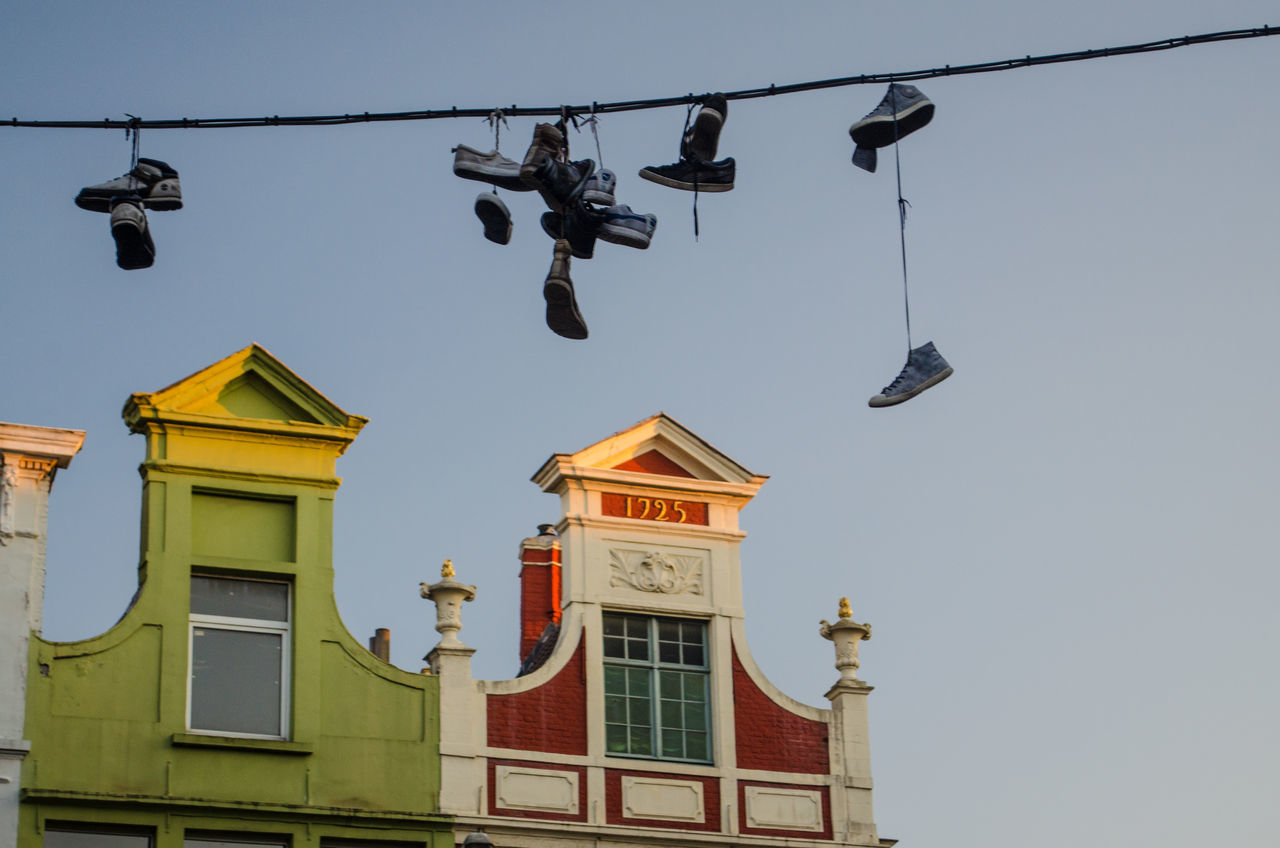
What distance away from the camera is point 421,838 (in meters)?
20.7

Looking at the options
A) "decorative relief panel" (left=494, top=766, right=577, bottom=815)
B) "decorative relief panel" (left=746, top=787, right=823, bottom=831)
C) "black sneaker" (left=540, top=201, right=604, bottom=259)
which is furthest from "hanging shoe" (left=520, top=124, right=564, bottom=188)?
"decorative relief panel" (left=746, top=787, right=823, bottom=831)

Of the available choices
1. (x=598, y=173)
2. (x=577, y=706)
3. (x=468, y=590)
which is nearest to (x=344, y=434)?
(x=468, y=590)

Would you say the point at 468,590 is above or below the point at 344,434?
below

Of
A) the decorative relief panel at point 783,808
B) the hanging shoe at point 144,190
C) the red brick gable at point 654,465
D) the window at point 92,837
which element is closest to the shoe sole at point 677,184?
the hanging shoe at point 144,190

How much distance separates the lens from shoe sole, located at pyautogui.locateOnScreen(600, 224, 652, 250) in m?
18.2

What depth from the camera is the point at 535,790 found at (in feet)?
69.1

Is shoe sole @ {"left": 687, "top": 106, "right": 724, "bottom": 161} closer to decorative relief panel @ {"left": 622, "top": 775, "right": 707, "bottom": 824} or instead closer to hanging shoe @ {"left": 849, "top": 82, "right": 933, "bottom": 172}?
hanging shoe @ {"left": 849, "top": 82, "right": 933, "bottom": 172}

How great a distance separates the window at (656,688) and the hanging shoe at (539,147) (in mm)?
5837

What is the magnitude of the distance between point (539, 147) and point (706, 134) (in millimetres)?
1158

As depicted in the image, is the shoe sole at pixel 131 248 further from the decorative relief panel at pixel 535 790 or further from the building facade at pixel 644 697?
the decorative relief panel at pixel 535 790

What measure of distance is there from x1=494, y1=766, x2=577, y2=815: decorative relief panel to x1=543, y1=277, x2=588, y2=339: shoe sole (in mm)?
4358

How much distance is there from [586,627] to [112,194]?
610cm

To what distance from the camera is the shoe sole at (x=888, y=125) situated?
17672 millimetres

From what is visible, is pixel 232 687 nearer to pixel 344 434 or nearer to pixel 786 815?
pixel 344 434
